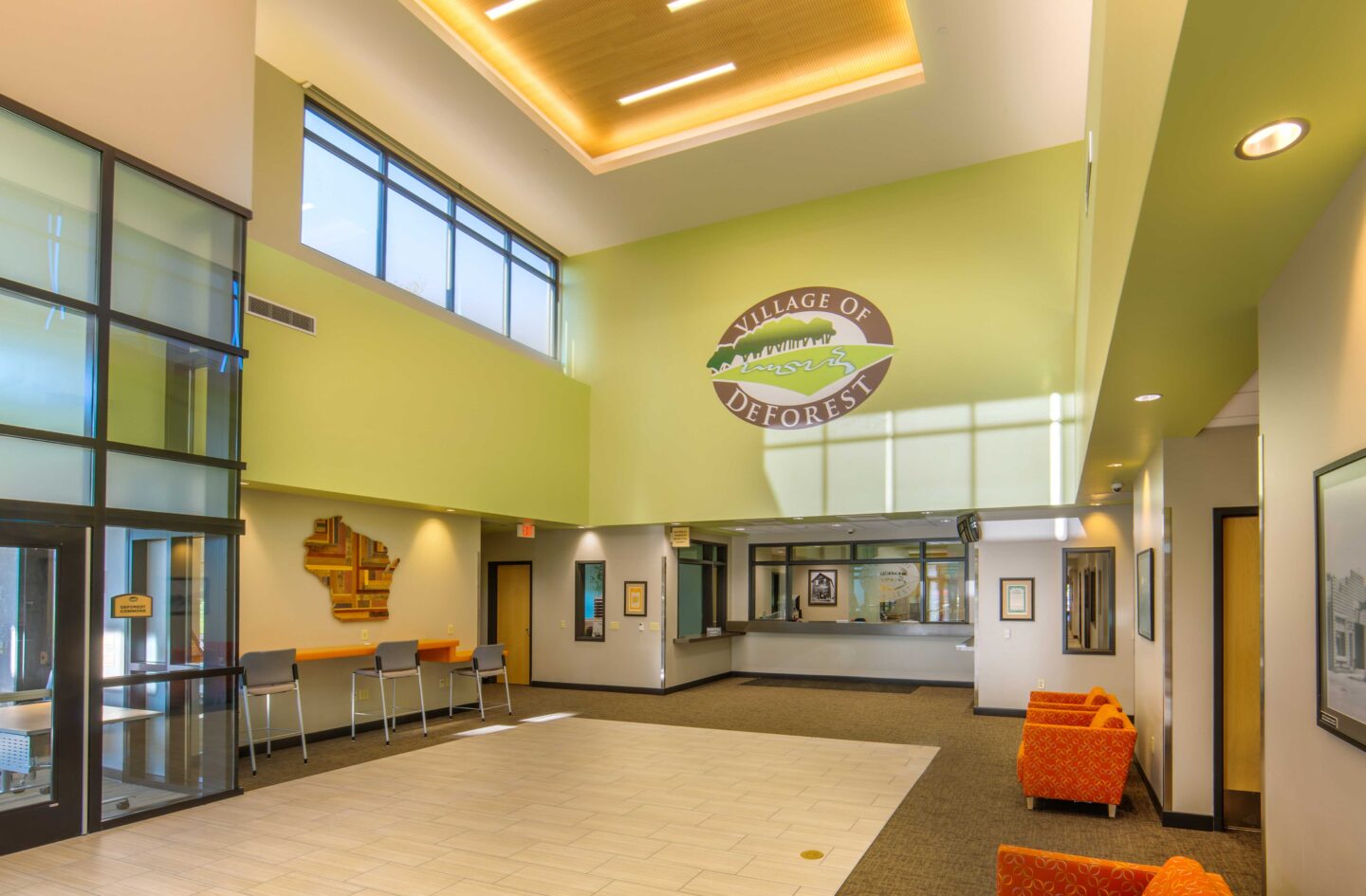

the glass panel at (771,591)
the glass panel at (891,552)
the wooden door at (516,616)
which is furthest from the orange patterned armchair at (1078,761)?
the glass panel at (771,591)

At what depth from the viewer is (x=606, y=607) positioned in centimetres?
1314

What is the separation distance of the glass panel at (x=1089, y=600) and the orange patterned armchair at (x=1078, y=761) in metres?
4.19

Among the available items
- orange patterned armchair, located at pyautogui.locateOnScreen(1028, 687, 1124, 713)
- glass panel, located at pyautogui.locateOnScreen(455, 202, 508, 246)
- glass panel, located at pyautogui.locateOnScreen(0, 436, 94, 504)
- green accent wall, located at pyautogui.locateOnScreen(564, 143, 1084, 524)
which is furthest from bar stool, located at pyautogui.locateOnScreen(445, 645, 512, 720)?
orange patterned armchair, located at pyautogui.locateOnScreen(1028, 687, 1124, 713)

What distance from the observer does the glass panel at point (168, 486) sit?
5.85 metres

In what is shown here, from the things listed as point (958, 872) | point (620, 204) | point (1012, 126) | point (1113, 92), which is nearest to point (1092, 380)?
point (1113, 92)

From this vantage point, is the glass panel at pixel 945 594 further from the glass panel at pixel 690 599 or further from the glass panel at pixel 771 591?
the glass panel at pixel 690 599

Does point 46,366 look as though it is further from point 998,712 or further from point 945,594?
point 945,594

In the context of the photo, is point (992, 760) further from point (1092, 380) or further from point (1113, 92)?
point (1113, 92)

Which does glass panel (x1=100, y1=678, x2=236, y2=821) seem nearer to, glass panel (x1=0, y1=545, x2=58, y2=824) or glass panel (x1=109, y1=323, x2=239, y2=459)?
glass panel (x1=0, y1=545, x2=58, y2=824)

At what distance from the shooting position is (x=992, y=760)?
7.78 metres

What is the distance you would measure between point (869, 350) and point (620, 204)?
152 inches

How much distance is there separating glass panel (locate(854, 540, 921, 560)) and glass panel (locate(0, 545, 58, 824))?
460 inches

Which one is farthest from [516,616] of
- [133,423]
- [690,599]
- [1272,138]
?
[1272,138]

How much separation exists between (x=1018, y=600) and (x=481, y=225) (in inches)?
334
